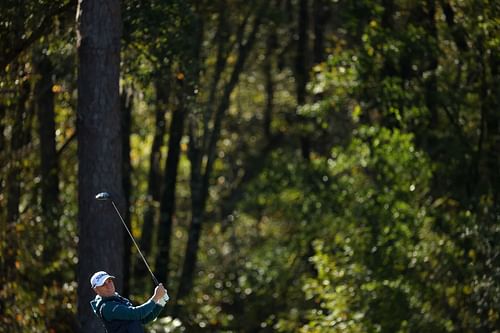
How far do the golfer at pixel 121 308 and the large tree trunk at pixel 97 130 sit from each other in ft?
10.5

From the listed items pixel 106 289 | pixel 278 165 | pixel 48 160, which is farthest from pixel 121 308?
pixel 278 165

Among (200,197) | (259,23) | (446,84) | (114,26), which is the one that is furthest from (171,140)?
(114,26)

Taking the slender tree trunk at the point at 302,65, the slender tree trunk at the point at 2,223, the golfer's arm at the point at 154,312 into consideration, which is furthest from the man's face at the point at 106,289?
the slender tree trunk at the point at 302,65

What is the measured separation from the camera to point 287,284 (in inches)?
1016

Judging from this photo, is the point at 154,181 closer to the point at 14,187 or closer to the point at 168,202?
the point at 168,202

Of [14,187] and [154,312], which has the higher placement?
[154,312]

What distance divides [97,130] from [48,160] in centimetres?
735

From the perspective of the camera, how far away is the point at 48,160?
21.4 metres

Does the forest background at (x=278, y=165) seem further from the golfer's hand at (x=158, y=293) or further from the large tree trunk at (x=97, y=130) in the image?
the golfer's hand at (x=158, y=293)

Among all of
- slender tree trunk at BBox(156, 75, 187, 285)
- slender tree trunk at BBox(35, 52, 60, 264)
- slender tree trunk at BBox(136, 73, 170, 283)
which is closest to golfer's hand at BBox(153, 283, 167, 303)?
slender tree trunk at BBox(35, 52, 60, 264)

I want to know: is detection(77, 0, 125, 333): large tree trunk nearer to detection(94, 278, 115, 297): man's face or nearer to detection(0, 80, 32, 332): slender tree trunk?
detection(94, 278, 115, 297): man's face

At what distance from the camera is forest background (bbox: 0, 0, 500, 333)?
16125mm

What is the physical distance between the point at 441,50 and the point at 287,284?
7779 millimetres

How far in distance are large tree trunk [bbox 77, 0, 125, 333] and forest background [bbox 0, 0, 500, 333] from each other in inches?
0.7
